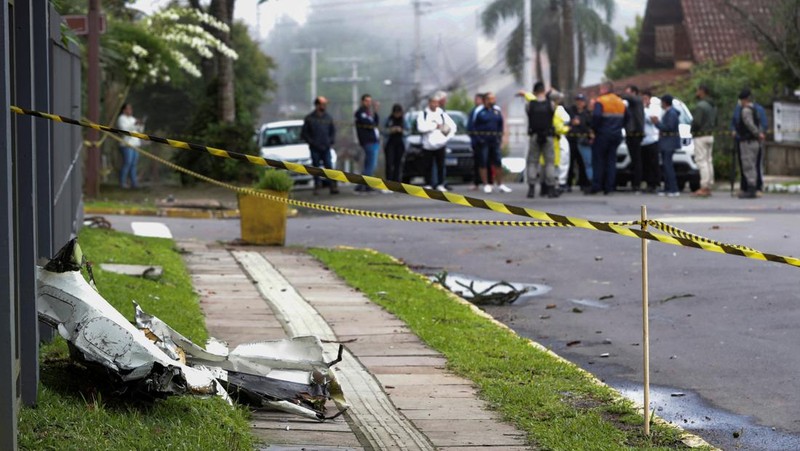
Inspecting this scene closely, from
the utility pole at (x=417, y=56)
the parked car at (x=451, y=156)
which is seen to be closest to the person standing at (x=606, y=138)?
the parked car at (x=451, y=156)

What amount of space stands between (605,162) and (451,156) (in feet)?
24.0

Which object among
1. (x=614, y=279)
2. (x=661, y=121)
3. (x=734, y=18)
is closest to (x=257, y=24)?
(x=734, y=18)

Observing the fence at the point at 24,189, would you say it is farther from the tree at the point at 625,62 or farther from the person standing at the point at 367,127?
the tree at the point at 625,62

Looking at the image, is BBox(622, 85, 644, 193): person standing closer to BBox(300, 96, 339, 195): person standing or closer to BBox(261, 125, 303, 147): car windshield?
BBox(300, 96, 339, 195): person standing

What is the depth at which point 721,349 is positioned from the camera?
9578 mm

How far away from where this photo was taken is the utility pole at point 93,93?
22.2 meters

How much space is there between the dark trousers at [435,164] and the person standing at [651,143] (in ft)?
12.0

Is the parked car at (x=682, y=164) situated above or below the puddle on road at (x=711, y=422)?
above

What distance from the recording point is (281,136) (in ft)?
112

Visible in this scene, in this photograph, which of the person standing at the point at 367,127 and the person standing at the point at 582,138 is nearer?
the person standing at the point at 582,138

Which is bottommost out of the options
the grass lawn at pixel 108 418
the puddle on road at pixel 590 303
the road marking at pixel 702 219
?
the puddle on road at pixel 590 303

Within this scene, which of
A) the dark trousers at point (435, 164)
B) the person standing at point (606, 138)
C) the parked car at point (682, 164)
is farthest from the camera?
the dark trousers at point (435, 164)

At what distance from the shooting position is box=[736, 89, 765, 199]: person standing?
77.6 ft

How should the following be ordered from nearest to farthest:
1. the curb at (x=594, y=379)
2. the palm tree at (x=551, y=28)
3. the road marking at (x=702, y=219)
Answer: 1. the curb at (x=594, y=379)
2. the road marking at (x=702, y=219)
3. the palm tree at (x=551, y=28)
